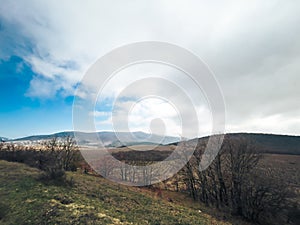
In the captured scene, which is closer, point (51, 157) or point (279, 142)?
point (51, 157)

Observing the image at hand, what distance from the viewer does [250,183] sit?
25.3 meters

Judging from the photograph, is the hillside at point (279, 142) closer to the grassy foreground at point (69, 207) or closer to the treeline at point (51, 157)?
the treeline at point (51, 157)

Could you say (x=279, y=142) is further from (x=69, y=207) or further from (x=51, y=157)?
(x=69, y=207)

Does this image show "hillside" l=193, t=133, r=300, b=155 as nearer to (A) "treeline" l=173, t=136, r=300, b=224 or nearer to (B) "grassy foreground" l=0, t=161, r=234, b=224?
(A) "treeline" l=173, t=136, r=300, b=224

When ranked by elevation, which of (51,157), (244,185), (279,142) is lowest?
(244,185)

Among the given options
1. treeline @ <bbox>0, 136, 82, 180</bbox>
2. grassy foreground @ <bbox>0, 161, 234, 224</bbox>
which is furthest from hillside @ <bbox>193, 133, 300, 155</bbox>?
grassy foreground @ <bbox>0, 161, 234, 224</bbox>

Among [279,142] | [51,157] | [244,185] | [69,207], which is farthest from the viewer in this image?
[279,142]

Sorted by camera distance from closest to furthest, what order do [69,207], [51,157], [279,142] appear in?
[69,207] → [51,157] → [279,142]

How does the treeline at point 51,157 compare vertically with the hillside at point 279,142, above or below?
below

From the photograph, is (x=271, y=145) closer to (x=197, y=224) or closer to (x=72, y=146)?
(x=72, y=146)

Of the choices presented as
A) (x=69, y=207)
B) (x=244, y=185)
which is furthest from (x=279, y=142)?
(x=69, y=207)

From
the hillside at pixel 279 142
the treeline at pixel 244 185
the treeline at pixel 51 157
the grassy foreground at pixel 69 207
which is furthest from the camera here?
the hillside at pixel 279 142

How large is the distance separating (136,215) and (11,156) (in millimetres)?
34313

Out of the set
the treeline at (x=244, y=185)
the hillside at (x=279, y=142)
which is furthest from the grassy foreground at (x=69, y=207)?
the hillside at (x=279, y=142)
